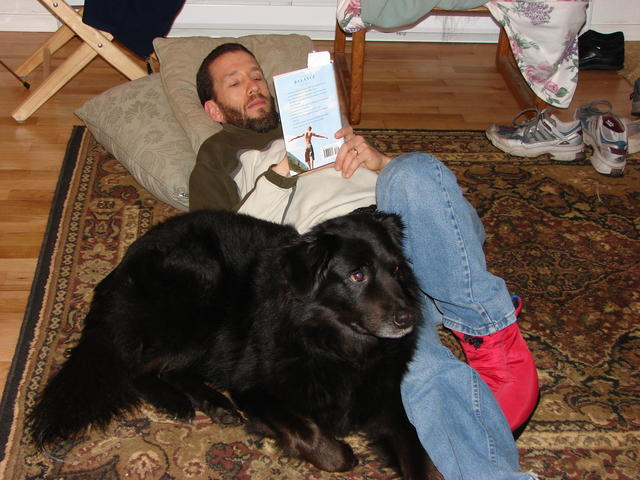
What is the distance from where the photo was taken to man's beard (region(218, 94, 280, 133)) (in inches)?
104

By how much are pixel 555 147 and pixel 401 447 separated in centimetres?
212

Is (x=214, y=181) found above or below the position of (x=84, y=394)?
above

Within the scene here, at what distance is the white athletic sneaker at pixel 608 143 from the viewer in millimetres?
3250

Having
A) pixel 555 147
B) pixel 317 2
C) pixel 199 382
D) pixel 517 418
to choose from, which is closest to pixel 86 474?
pixel 199 382

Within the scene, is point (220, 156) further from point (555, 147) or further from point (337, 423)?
point (555, 147)

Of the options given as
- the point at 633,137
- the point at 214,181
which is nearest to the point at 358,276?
the point at 214,181

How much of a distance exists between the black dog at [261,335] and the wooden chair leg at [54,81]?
192cm

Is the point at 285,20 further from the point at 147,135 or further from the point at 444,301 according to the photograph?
the point at 444,301

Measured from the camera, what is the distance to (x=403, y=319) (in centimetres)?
179

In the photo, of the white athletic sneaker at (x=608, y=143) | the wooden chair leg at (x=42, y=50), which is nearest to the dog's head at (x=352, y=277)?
the white athletic sneaker at (x=608, y=143)

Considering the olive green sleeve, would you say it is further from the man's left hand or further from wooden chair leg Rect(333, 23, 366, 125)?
wooden chair leg Rect(333, 23, 366, 125)

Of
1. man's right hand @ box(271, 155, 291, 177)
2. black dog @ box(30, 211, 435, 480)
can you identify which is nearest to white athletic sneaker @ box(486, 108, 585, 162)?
man's right hand @ box(271, 155, 291, 177)

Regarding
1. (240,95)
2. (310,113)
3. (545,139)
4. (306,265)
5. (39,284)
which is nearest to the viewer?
(306,265)

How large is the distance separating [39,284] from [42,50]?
204 centimetres
